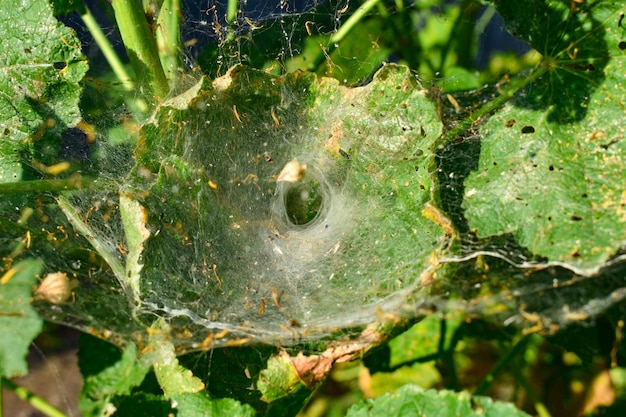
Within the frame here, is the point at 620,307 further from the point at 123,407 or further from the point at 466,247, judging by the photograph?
the point at 123,407

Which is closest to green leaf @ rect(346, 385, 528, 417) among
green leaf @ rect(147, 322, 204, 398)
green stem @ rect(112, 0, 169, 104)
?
green leaf @ rect(147, 322, 204, 398)

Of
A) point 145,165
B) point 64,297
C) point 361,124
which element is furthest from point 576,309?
point 64,297

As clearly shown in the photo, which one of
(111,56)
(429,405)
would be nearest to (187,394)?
(429,405)

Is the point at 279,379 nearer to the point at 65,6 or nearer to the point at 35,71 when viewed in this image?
the point at 35,71

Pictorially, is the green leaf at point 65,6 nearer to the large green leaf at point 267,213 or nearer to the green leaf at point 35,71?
the green leaf at point 35,71

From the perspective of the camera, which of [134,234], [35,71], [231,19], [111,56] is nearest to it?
[134,234]

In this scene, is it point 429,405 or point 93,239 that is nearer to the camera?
point 429,405

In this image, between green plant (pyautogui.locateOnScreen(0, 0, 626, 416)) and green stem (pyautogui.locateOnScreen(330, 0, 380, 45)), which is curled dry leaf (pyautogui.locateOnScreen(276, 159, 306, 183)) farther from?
green stem (pyautogui.locateOnScreen(330, 0, 380, 45))
